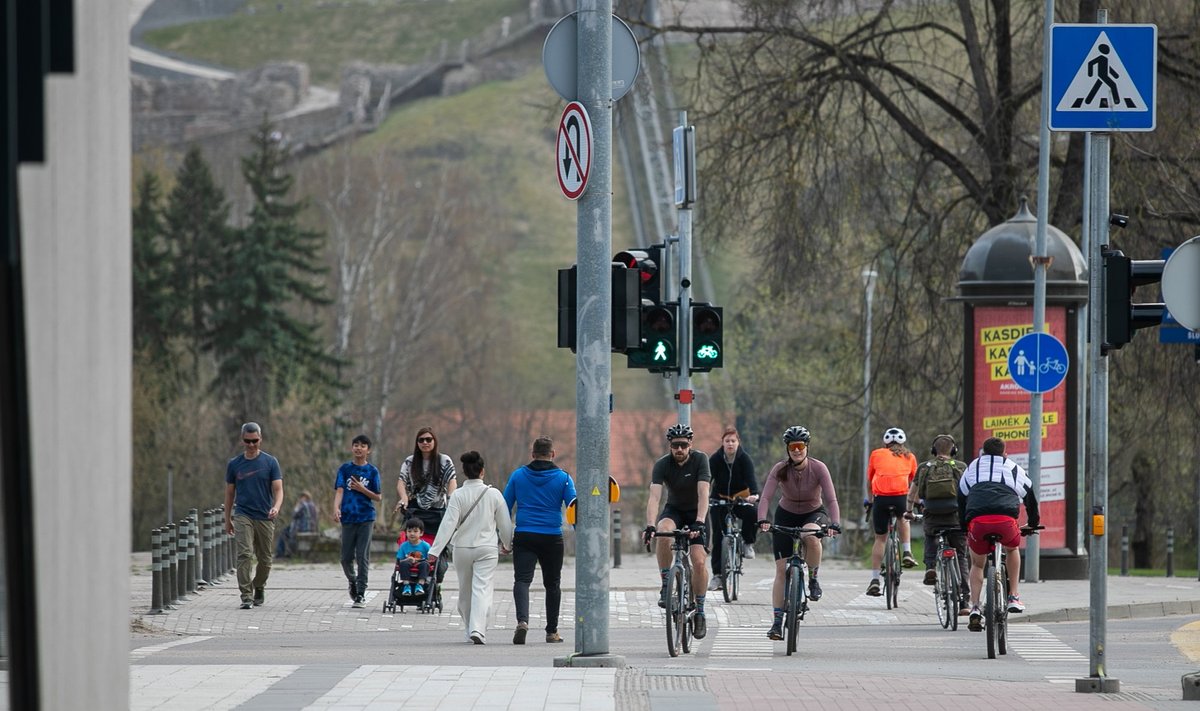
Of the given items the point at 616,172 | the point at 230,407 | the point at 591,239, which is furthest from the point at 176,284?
the point at 591,239

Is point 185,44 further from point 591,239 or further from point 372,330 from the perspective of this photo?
point 591,239

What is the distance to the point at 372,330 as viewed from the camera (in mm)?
73750

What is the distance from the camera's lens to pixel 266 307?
209ft

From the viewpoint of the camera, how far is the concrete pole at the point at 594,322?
1343 centimetres

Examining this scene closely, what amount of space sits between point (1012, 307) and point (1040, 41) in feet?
17.1

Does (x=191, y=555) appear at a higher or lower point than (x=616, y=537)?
higher

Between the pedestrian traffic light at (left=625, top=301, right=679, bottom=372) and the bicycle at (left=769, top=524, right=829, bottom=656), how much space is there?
2.68m

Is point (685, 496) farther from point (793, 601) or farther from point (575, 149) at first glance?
point (575, 149)

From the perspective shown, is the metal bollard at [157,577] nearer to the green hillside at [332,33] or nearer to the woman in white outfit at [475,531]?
the woman in white outfit at [475,531]

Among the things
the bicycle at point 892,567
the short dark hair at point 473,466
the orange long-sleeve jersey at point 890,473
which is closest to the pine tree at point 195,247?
the orange long-sleeve jersey at point 890,473

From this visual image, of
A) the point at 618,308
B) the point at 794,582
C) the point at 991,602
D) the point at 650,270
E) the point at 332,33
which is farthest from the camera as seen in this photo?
the point at 332,33

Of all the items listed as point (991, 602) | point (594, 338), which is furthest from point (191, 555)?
point (594, 338)

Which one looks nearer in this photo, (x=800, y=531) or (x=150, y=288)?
(x=800, y=531)

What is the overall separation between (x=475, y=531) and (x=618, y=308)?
3.69 metres
